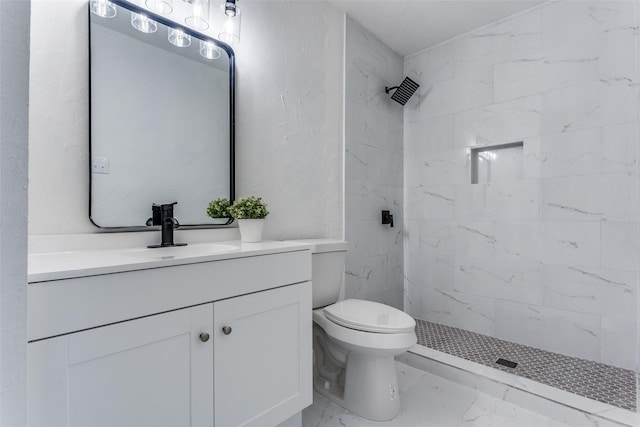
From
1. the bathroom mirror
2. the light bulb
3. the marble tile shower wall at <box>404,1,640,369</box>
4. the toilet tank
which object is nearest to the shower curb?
the marble tile shower wall at <box>404,1,640,369</box>

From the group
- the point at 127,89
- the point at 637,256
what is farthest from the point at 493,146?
the point at 127,89

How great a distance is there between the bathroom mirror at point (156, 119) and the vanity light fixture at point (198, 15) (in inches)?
1.8

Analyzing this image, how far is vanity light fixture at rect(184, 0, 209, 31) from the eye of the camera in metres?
1.49

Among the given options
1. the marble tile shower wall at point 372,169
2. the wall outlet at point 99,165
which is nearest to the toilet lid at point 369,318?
the marble tile shower wall at point 372,169

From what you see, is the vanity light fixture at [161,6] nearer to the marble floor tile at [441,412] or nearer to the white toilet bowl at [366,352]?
the white toilet bowl at [366,352]

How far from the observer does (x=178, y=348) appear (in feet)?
3.34

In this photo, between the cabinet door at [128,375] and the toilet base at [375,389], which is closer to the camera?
the cabinet door at [128,375]

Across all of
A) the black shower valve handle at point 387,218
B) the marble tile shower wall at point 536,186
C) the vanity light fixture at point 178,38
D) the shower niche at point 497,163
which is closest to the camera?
the vanity light fixture at point 178,38

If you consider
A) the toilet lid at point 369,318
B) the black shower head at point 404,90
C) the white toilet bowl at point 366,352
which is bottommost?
the white toilet bowl at point 366,352

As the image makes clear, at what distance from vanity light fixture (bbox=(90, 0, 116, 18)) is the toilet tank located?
4.20ft

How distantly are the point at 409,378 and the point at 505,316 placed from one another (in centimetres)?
94

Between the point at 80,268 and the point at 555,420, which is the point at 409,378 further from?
the point at 80,268

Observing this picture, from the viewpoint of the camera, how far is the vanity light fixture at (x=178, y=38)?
1.49 metres

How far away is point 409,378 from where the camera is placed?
2.01 meters
